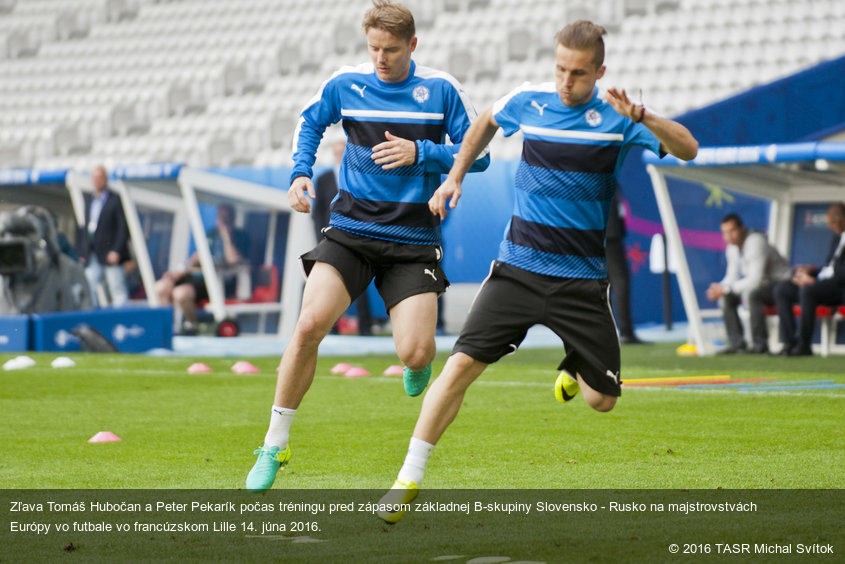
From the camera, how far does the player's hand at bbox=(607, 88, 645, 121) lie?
479 centimetres

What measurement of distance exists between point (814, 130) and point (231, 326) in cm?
804

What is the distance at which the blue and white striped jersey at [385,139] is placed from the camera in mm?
5801

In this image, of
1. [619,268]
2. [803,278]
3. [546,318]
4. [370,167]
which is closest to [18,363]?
[619,268]

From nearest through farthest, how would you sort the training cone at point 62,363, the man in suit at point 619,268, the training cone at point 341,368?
the training cone at point 341,368
the training cone at point 62,363
the man in suit at point 619,268

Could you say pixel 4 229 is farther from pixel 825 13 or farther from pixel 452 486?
pixel 825 13

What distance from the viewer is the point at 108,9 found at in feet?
104

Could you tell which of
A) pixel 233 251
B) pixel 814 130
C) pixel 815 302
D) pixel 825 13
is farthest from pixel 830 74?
pixel 233 251

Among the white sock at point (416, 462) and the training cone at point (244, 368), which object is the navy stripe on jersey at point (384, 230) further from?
the training cone at point (244, 368)

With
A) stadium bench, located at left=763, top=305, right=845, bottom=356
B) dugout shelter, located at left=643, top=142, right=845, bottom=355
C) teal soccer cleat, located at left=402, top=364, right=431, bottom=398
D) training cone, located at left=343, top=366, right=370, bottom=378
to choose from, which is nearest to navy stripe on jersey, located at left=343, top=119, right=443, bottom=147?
teal soccer cleat, located at left=402, top=364, right=431, bottom=398

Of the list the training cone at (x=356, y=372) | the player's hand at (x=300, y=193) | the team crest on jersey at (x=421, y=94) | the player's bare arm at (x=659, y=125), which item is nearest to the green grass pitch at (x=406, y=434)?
the training cone at (x=356, y=372)

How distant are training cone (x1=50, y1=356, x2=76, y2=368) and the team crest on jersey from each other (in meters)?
7.37

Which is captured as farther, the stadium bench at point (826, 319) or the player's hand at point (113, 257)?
the player's hand at point (113, 257)

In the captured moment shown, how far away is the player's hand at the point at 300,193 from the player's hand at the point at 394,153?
317 mm

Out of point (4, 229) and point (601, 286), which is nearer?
point (601, 286)
